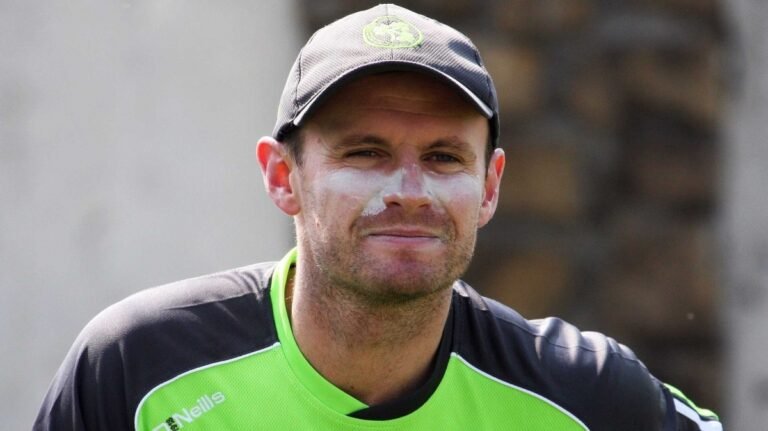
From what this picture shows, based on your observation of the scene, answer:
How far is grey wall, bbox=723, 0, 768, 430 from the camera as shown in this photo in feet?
16.4

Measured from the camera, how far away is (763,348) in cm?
511

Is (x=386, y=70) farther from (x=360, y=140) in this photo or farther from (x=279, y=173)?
(x=279, y=173)

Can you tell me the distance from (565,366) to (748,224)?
2.04 metres

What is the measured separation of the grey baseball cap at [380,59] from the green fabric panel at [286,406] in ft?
1.61

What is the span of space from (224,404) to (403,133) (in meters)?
0.64

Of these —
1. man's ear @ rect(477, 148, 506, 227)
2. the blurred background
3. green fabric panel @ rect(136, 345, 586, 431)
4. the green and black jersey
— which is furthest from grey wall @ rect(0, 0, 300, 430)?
green fabric panel @ rect(136, 345, 586, 431)

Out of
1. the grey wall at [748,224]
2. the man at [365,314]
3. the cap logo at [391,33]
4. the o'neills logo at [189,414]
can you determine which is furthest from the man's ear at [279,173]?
the grey wall at [748,224]

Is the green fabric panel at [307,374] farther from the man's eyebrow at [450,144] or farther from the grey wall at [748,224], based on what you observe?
the grey wall at [748,224]

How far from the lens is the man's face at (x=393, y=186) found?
2.89 meters

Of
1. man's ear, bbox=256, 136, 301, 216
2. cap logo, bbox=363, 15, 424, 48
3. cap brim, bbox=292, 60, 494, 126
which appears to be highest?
cap logo, bbox=363, 15, 424, 48

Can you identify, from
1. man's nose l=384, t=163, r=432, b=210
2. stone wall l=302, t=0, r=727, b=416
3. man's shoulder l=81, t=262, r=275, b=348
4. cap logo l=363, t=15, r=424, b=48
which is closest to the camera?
man's nose l=384, t=163, r=432, b=210

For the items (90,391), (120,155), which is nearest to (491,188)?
(90,391)

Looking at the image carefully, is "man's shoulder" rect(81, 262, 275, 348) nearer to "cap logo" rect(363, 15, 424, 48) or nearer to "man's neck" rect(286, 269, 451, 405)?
"man's neck" rect(286, 269, 451, 405)

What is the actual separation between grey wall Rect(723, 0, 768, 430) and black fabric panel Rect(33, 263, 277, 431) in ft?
7.57
